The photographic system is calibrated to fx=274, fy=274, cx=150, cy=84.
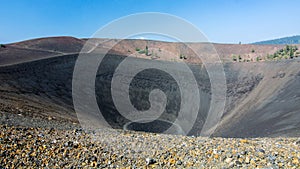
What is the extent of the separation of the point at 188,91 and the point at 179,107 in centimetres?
394

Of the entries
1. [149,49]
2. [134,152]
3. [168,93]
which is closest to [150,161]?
Result: [134,152]

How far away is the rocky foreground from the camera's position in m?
4.78

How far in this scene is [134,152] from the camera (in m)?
5.90

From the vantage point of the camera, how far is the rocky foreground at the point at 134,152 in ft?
15.7

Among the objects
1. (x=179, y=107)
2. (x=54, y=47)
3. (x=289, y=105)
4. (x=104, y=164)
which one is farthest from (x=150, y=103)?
(x=54, y=47)

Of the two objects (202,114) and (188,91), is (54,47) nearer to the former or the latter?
(188,91)

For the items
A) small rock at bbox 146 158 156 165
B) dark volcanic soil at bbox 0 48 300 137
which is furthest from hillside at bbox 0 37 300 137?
small rock at bbox 146 158 156 165

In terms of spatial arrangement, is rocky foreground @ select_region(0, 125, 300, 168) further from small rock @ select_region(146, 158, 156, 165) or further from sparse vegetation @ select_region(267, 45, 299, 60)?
sparse vegetation @ select_region(267, 45, 299, 60)

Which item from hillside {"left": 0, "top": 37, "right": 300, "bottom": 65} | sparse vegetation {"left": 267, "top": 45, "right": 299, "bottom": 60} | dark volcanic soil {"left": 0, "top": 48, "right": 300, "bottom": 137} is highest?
hillside {"left": 0, "top": 37, "right": 300, "bottom": 65}

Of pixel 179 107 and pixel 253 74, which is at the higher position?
pixel 253 74

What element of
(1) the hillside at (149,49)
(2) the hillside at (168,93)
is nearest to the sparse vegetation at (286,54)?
(1) the hillside at (149,49)

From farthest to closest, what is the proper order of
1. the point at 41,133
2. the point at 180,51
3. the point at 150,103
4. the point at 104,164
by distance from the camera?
the point at 180,51 → the point at 150,103 → the point at 41,133 → the point at 104,164

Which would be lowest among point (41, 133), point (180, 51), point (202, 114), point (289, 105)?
point (202, 114)

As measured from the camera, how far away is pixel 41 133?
7.35 m
